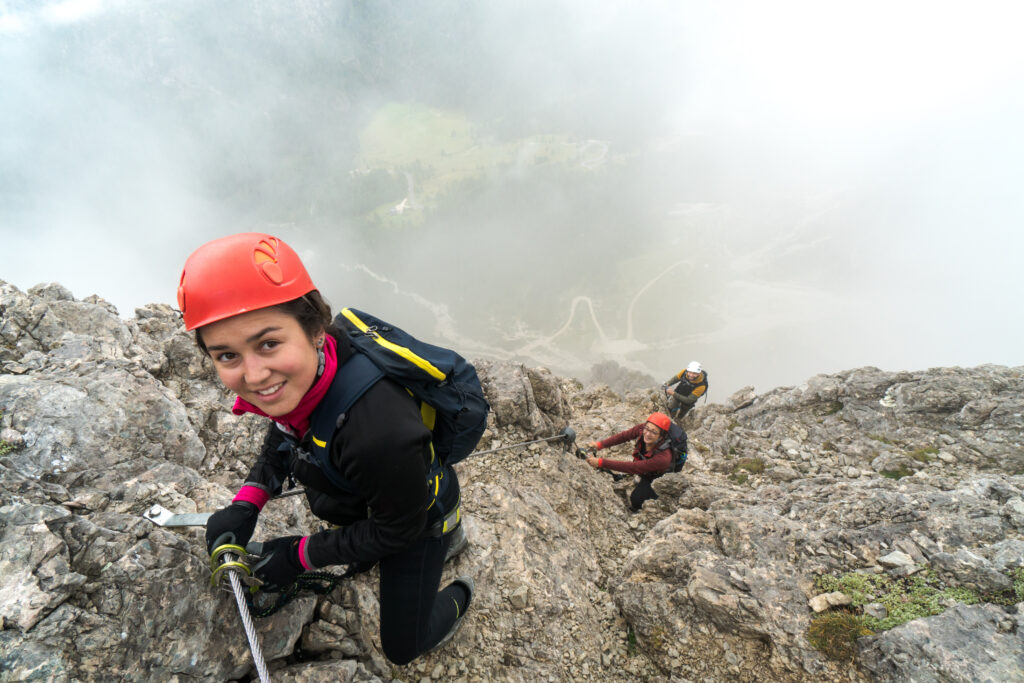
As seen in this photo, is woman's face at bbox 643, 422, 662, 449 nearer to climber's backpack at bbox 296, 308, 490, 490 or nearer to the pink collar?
climber's backpack at bbox 296, 308, 490, 490

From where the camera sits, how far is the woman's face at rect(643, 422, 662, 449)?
23.6 feet

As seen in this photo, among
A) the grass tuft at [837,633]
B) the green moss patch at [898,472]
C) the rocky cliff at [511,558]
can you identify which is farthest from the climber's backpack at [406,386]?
the green moss patch at [898,472]

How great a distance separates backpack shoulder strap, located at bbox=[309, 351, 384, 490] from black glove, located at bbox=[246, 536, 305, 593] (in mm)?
1135

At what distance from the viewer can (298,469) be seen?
105 inches

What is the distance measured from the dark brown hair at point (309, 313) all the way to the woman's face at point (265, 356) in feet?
0.09

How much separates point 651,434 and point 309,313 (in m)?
6.33

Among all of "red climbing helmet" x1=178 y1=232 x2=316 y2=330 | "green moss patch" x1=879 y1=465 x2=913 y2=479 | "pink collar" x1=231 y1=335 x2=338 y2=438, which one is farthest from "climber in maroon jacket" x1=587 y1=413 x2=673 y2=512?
"red climbing helmet" x1=178 y1=232 x2=316 y2=330

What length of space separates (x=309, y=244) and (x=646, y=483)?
15538cm

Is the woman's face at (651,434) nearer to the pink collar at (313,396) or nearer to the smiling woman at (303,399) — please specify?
the smiling woman at (303,399)

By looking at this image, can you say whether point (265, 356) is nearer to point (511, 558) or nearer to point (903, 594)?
point (511, 558)

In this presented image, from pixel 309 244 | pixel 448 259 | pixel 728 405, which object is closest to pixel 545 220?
pixel 448 259

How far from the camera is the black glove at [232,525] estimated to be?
9.43ft

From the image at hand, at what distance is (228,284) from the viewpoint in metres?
2.08

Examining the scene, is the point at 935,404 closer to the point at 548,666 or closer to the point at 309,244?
the point at 548,666
